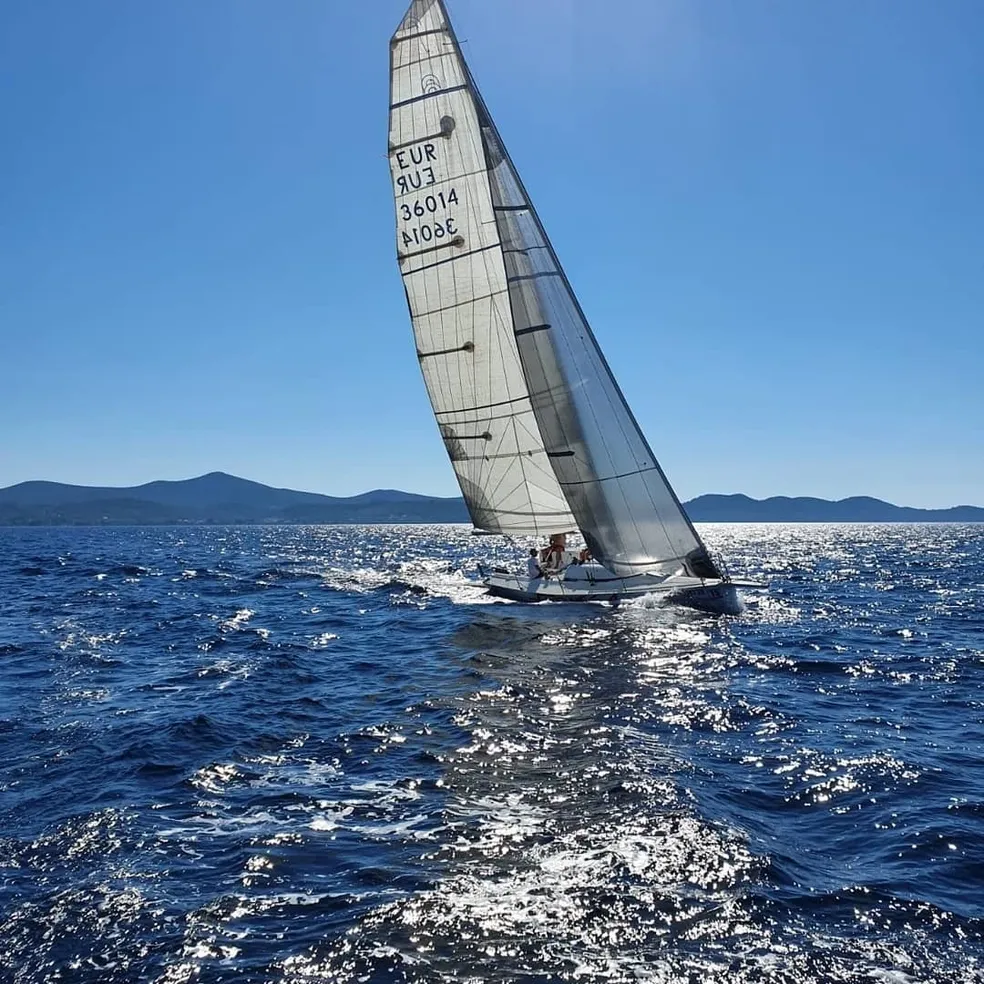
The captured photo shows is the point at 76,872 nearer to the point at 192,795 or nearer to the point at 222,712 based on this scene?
the point at 192,795

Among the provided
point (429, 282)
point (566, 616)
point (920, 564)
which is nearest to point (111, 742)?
point (566, 616)

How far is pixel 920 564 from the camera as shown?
64812mm

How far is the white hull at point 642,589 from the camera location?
28016mm

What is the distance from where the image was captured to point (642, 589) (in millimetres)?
28016

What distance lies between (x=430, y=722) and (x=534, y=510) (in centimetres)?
1863

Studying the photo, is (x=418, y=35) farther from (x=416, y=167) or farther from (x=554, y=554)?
(x=554, y=554)

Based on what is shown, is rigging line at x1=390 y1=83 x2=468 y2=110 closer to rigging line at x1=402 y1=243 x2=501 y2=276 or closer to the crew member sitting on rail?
rigging line at x1=402 y1=243 x2=501 y2=276

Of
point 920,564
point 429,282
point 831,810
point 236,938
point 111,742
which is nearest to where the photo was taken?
point 236,938

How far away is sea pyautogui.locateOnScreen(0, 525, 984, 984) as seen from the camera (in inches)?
271

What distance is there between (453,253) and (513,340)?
407 centimetres

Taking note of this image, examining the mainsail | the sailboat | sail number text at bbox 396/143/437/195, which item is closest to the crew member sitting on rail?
the sailboat

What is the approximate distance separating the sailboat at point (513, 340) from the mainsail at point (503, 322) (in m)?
0.05

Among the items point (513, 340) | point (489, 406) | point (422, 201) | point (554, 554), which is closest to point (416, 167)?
point (422, 201)

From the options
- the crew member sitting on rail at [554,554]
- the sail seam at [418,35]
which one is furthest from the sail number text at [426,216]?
the crew member sitting on rail at [554,554]
